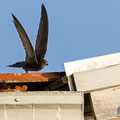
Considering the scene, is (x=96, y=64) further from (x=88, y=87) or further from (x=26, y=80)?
(x=26, y=80)

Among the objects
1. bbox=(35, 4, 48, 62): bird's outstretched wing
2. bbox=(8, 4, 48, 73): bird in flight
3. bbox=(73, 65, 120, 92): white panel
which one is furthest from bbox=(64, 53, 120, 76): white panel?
bbox=(35, 4, 48, 62): bird's outstretched wing

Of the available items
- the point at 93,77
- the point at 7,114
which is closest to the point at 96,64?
the point at 93,77

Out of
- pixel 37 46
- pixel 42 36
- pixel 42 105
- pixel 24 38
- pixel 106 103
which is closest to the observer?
pixel 42 105

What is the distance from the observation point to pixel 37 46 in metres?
5.41

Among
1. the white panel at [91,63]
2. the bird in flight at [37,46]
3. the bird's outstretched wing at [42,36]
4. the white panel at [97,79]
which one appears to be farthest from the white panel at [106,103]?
the bird's outstretched wing at [42,36]

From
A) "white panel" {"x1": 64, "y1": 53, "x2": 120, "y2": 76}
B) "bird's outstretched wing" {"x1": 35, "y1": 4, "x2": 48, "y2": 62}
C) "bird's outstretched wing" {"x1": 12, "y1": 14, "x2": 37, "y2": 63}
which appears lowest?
"white panel" {"x1": 64, "y1": 53, "x2": 120, "y2": 76}

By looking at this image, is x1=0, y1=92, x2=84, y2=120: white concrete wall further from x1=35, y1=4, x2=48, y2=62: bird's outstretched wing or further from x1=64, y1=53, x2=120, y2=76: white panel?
x1=35, y1=4, x2=48, y2=62: bird's outstretched wing

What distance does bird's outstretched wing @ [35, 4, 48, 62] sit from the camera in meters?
4.84

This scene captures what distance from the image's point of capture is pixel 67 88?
2.93 metres

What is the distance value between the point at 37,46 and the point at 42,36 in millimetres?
383

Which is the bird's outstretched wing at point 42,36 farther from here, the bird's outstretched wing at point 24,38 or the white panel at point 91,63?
the white panel at point 91,63

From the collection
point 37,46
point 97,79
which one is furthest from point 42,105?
point 37,46

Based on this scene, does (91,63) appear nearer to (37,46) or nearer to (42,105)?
(42,105)

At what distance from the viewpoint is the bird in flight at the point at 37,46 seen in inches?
170
